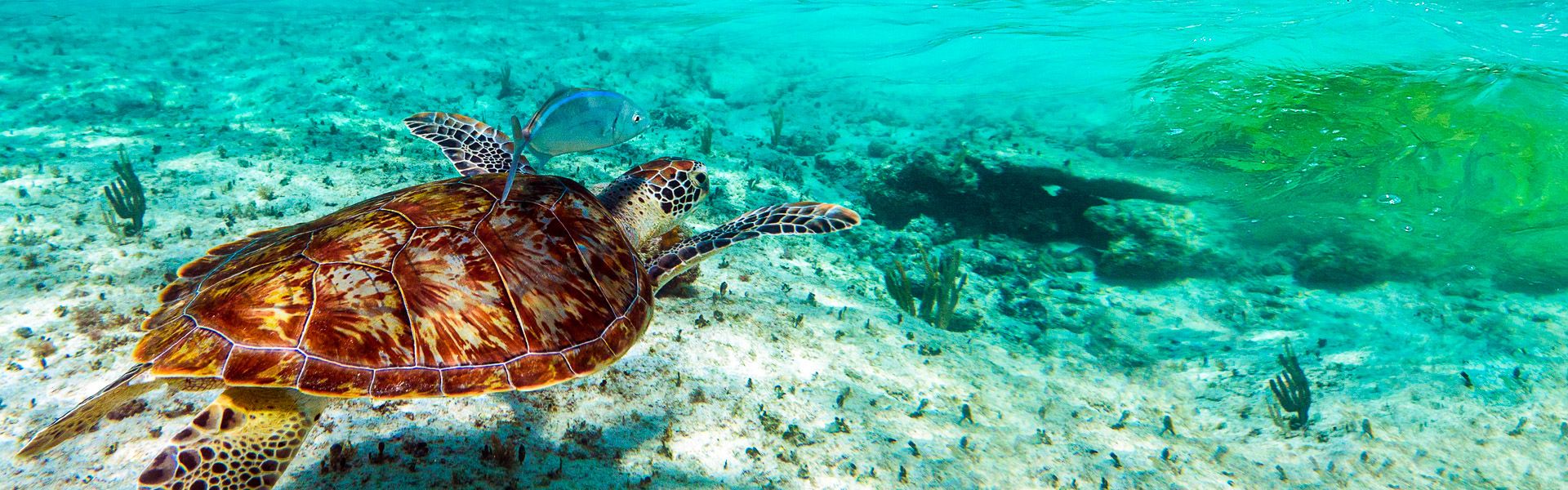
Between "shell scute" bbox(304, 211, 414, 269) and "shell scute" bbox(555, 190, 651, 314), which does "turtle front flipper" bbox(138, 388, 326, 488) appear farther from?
"shell scute" bbox(555, 190, 651, 314)

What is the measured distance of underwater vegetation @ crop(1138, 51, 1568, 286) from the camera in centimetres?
734

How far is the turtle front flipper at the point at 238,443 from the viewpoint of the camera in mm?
1954

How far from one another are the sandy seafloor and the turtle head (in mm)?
579

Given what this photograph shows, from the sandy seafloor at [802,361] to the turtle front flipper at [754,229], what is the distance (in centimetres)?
57

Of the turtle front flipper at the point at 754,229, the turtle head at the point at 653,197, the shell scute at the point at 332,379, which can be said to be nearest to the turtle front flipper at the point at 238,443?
the shell scute at the point at 332,379

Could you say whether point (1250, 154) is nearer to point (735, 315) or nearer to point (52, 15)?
point (735, 315)

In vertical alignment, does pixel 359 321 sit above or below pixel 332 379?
above

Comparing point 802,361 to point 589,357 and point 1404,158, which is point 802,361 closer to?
point 589,357

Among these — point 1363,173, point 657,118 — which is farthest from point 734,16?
point 1363,173

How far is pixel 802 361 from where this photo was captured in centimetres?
360

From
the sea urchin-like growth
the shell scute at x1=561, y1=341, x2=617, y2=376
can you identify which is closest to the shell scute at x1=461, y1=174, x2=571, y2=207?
the shell scute at x1=561, y1=341, x2=617, y2=376

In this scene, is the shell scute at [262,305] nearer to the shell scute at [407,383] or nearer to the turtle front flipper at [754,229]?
the shell scute at [407,383]

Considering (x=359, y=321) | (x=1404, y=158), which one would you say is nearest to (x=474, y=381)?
(x=359, y=321)

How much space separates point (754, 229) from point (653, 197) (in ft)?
2.51
